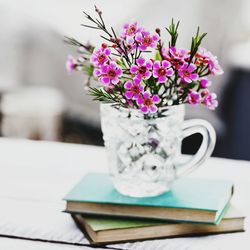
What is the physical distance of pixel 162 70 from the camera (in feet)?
3.03

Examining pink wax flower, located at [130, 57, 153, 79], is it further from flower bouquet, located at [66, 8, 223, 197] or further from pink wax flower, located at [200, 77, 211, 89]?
pink wax flower, located at [200, 77, 211, 89]

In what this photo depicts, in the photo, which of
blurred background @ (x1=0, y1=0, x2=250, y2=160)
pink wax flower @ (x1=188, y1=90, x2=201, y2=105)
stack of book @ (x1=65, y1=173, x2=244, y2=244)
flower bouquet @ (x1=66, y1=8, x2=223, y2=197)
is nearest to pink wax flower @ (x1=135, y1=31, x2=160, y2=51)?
flower bouquet @ (x1=66, y1=8, x2=223, y2=197)

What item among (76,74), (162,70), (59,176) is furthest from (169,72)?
(76,74)

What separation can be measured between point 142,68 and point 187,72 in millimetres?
72

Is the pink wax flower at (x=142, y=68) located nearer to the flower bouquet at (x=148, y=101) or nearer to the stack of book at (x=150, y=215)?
the flower bouquet at (x=148, y=101)

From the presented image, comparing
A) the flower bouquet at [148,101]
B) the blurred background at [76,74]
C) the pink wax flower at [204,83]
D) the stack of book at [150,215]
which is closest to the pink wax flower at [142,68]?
the flower bouquet at [148,101]

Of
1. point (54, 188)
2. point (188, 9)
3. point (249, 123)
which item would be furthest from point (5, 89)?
point (54, 188)

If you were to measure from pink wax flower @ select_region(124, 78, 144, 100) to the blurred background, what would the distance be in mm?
1509

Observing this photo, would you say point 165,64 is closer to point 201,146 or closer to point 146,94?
point 146,94

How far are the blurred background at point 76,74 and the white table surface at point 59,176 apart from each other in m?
1.05

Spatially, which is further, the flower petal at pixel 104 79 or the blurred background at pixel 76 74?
the blurred background at pixel 76 74

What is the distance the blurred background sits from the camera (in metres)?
2.61

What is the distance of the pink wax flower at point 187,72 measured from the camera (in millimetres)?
937

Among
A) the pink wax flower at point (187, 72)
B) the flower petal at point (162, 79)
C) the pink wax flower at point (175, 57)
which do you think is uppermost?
the pink wax flower at point (175, 57)
